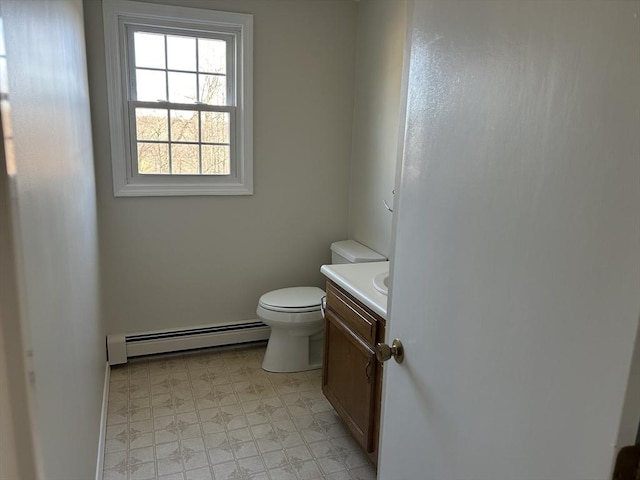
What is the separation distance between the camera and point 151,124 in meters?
2.82

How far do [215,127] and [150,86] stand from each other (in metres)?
0.45

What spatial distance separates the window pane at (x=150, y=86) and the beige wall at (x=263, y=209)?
234mm

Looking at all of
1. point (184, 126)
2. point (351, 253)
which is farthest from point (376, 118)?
point (184, 126)

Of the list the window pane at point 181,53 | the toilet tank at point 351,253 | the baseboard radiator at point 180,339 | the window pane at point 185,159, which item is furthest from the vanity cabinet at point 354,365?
the window pane at point 181,53

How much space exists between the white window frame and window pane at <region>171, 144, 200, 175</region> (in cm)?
4

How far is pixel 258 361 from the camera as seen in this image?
305cm

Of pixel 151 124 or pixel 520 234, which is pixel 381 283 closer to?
pixel 520 234

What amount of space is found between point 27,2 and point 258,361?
2.55 metres

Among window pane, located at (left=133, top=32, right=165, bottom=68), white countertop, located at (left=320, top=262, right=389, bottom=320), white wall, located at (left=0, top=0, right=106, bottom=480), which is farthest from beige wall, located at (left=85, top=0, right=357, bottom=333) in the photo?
white wall, located at (left=0, top=0, right=106, bottom=480)

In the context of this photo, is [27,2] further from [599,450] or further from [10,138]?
[599,450]

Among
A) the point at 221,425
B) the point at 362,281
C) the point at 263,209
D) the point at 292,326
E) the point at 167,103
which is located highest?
the point at 167,103

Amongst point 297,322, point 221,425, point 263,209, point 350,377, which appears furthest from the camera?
point 263,209

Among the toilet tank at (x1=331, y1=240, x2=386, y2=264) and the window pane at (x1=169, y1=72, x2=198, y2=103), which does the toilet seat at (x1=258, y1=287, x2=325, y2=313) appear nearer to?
the toilet tank at (x1=331, y1=240, x2=386, y2=264)

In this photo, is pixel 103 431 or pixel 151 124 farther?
pixel 151 124
